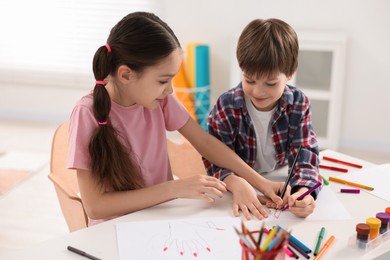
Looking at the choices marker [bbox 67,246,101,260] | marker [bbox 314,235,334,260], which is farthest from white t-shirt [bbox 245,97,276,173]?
marker [bbox 67,246,101,260]

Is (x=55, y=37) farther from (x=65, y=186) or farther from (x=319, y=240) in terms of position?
(x=319, y=240)

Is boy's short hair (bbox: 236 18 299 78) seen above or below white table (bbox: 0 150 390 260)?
above

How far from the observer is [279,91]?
1.55 metres

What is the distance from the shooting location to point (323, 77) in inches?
135

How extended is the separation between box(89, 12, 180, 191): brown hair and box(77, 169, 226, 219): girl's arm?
0.04m

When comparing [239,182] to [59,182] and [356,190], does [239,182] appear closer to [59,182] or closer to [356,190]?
[356,190]

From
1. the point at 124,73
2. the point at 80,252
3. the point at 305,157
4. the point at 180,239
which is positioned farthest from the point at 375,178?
the point at 80,252

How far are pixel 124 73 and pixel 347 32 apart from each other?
2315mm

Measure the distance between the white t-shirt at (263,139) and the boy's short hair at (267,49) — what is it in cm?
15

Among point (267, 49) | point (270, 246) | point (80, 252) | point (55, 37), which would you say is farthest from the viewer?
point (55, 37)

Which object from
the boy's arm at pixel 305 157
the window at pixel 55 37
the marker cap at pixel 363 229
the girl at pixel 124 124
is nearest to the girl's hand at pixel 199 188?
the girl at pixel 124 124

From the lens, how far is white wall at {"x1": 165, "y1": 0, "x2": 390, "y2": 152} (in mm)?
3344

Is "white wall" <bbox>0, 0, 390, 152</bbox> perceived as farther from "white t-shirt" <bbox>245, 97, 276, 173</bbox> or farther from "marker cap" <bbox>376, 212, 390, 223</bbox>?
"marker cap" <bbox>376, 212, 390, 223</bbox>

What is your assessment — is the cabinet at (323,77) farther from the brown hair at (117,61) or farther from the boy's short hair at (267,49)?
the brown hair at (117,61)
